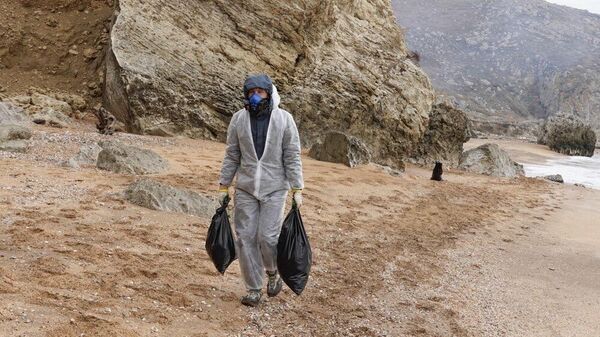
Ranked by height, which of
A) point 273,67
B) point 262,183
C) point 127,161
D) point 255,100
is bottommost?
point 127,161

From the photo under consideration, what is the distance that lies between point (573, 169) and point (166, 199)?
24812 millimetres

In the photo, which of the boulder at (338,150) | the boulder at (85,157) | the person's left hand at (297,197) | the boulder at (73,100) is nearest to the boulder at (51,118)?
the boulder at (73,100)

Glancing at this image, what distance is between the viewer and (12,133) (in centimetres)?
920

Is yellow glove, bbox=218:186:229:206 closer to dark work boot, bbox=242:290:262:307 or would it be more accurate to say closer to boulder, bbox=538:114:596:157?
dark work boot, bbox=242:290:262:307

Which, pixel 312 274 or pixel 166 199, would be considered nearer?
pixel 312 274

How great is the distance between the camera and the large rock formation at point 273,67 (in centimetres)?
1320

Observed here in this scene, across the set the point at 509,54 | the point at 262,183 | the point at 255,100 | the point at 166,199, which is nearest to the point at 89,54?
the point at 166,199

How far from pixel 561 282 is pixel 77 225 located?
17.1ft

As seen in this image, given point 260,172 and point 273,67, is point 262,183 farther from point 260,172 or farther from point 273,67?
point 273,67

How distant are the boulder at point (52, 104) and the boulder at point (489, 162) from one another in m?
12.8

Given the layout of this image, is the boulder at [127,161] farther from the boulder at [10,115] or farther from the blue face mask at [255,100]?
the blue face mask at [255,100]

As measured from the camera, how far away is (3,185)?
6500 millimetres

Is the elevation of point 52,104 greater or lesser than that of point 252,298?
greater

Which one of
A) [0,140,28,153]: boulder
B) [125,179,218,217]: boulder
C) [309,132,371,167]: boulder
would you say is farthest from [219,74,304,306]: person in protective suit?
[309,132,371,167]: boulder
